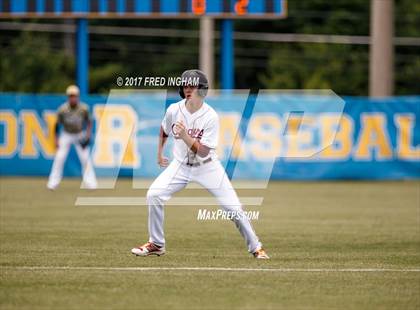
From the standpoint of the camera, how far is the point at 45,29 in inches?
2216

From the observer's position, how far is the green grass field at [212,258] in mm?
8789

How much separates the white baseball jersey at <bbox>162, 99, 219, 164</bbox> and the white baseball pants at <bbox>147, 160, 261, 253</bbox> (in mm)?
123

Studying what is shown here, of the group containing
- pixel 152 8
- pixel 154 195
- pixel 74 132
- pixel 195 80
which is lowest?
pixel 74 132

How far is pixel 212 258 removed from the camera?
11523 mm

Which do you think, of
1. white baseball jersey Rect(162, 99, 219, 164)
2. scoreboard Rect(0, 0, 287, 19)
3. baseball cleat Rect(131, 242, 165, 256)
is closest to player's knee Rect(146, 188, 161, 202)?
white baseball jersey Rect(162, 99, 219, 164)

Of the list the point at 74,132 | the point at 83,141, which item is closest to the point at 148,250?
the point at 74,132

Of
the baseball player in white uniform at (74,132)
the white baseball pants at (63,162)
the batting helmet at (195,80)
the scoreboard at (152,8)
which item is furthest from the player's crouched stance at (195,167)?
the scoreboard at (152,8)

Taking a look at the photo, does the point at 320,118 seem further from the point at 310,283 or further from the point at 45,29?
the point at 45,29

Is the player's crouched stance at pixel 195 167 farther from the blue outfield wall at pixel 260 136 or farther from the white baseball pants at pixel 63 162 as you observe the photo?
the blue outfield wall at pixel 260 136

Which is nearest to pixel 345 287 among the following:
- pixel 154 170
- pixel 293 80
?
pixel 154 170

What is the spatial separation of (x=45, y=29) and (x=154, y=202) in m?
46.5

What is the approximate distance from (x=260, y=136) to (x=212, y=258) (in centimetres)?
1531

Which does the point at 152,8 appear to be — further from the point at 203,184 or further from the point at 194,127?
the point at 203,184

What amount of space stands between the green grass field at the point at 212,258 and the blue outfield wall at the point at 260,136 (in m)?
6.36
